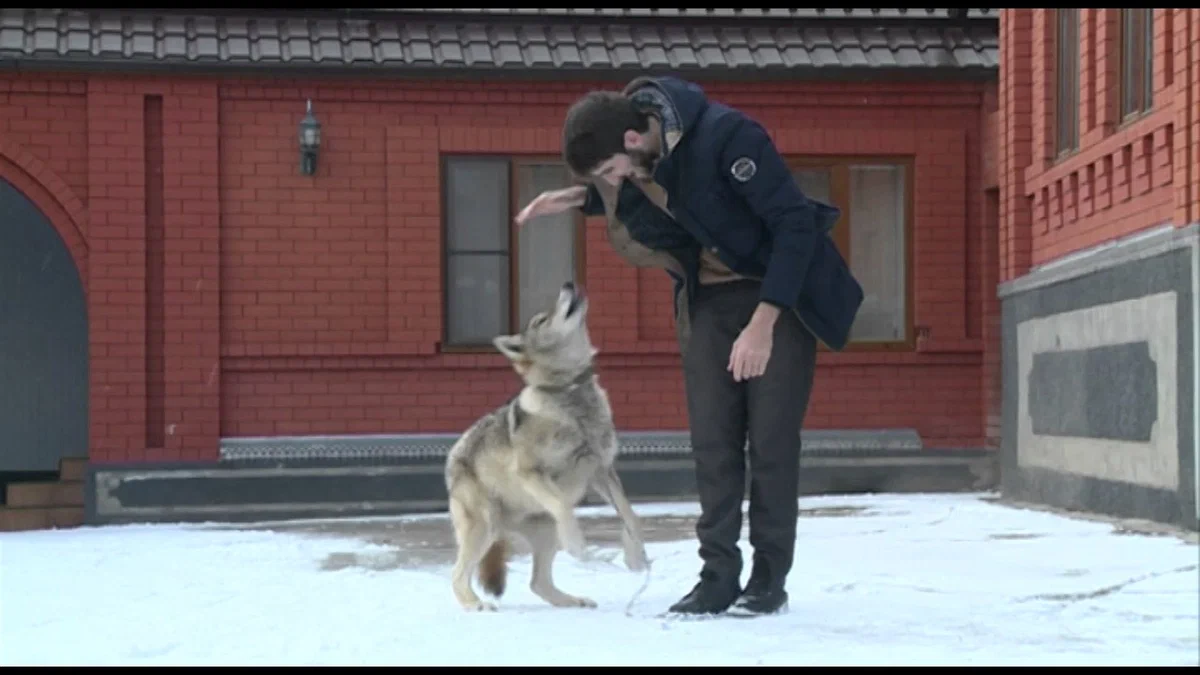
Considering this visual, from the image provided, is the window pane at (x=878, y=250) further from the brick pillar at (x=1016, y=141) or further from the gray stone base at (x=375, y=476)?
the brick pillar at (x=1016, y=141)

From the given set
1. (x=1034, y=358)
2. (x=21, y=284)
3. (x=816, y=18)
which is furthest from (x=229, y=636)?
(x=21, y=284)

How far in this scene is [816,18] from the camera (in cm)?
1396

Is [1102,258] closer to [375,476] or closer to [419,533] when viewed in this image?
[419,533]

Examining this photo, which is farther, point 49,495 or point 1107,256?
point 49,495

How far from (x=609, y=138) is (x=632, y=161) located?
161 millimetres

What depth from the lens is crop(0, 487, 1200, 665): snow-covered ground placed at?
5.69 m

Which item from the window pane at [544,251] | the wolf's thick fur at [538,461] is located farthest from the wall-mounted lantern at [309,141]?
the wolf's thick fur at [538,461]

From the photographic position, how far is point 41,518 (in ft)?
44.0

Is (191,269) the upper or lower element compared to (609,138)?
lower

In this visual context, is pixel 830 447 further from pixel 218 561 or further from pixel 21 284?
pixel 21 284

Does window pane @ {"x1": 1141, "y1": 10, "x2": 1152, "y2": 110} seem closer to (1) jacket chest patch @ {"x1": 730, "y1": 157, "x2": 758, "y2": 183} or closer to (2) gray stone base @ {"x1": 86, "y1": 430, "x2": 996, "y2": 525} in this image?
(1) jacket chest patch @ {"x1": 730, "y1": 157, "x2": 758, "y2": 183}

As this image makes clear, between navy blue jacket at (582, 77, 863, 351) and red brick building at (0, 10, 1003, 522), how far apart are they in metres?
7.27

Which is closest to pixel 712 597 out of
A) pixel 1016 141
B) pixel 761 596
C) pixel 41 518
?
pixel 761 596

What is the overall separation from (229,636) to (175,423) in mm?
6978
